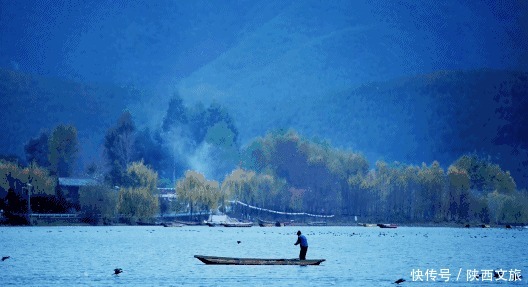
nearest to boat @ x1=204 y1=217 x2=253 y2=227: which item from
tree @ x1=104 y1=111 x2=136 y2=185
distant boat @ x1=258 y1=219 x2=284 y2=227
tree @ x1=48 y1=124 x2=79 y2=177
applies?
distant boat @ x1=258 y1=219 x2=284 y2=227

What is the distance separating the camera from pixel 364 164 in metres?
183

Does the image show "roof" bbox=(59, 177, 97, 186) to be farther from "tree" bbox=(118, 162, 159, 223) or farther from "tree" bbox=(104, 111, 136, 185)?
"tree" bbox=(104, 111, 136, 185)

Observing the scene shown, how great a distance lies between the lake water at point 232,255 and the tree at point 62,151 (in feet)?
249

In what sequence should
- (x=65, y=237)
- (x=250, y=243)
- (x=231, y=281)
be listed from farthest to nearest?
1. (x=65, y=237)
2. (x=250, y=243)
3. (x=231, y=281)

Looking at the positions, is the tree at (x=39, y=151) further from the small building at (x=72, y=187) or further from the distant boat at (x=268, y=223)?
the distant boat at (x=268, y=223)

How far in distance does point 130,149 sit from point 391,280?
134 m

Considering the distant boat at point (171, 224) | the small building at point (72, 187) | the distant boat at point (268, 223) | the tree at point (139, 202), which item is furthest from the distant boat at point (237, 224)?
the small building at point (72, 187)

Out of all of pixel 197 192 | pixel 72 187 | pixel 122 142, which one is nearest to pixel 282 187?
pixel 122 142

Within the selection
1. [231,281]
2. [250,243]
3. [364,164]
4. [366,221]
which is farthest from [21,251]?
[364,164]

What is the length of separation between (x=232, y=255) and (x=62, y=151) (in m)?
120

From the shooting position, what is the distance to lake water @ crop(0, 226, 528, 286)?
58053mm

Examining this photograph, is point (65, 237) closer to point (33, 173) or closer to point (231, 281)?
point (33, 173)

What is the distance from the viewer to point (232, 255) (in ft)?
257

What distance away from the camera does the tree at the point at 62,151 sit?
192625mm
